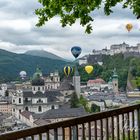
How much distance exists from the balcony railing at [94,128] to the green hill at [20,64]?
87395 mm

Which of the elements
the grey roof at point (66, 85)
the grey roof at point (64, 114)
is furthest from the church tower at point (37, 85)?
the grey roof at point (64, 114)

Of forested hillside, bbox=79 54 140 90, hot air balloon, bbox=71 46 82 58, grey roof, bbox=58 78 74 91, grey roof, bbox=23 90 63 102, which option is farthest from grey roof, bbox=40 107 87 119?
grey roof, bbox=58 78 74 91

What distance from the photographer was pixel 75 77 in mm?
70688

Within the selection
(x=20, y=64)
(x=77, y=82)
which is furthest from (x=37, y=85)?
(x=20, y=64)

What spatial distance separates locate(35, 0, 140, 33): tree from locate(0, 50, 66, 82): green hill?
86.9 m

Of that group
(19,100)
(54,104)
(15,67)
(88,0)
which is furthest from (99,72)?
(88,0)

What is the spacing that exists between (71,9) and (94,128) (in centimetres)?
127

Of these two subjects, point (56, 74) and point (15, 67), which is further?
point (15, 67)

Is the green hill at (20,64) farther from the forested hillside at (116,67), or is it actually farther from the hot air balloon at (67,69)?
the hot air balloon at (67,69)

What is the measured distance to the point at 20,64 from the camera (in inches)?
4146

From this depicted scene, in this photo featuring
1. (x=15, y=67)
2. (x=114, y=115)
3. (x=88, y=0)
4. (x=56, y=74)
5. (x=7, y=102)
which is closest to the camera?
(x=114, y=115)

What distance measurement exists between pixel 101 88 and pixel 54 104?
1987 cm

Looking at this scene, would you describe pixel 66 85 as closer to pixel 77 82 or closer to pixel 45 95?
pixel 77 82

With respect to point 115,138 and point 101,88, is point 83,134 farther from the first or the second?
point 101,88
